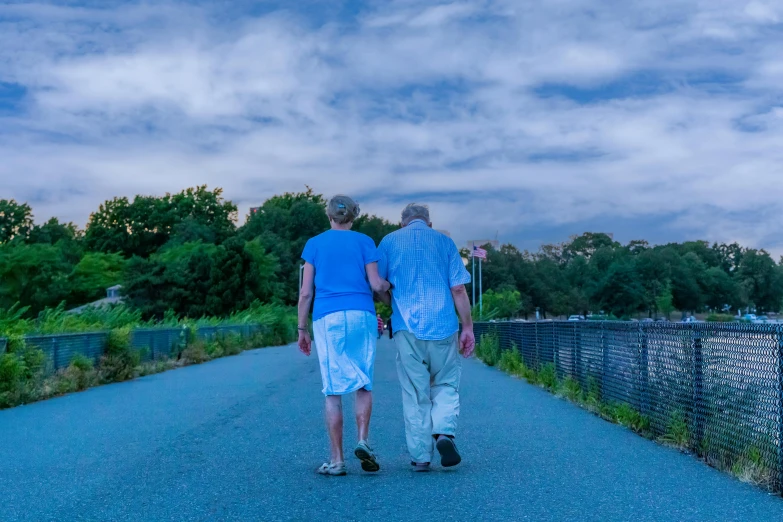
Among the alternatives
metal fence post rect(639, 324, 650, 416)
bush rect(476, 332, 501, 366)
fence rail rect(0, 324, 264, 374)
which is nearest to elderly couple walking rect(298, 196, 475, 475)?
metal fence post rect(639, 324, 650, 416)

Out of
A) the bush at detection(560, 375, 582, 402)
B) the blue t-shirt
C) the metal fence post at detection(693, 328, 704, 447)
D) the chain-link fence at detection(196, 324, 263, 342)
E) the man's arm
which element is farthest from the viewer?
the chain-link fence at detection(196, 324, 263, 342)

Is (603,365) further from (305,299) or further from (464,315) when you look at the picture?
(305,299)

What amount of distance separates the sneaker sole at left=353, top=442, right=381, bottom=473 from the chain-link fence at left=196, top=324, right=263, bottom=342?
23.7m

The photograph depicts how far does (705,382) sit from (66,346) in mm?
11794

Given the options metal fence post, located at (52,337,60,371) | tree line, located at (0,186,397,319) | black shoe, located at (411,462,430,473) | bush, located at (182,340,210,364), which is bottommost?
bush, located at (182,340,210,364)

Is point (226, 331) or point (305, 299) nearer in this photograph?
point (305, 299)

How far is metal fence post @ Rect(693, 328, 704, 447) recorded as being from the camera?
290 inches

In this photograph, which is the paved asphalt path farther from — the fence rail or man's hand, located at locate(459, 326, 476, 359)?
the fence rail

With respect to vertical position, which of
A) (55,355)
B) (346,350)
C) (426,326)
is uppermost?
(426,326)

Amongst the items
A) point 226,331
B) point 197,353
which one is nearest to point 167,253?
point 226,331

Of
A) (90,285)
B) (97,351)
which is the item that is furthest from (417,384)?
(90,285)

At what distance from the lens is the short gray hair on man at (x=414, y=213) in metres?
7.07

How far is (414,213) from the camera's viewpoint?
7.08 metres

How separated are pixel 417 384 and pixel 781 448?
2420 mm
